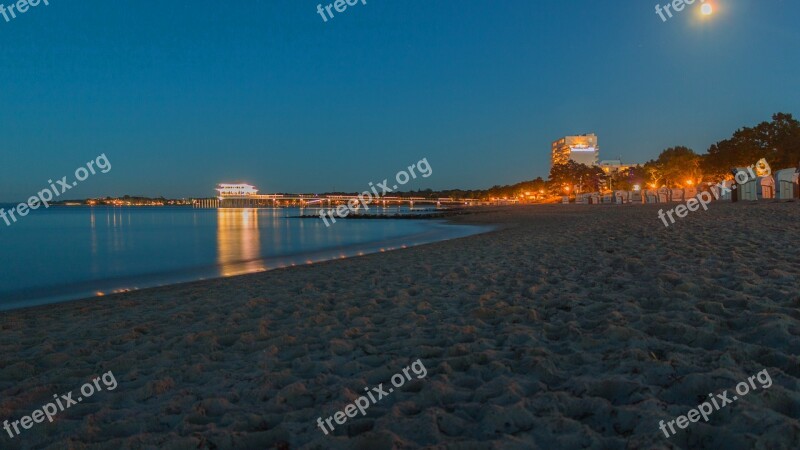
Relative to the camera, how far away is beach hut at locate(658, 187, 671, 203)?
4572 centimetres

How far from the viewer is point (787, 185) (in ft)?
83.5

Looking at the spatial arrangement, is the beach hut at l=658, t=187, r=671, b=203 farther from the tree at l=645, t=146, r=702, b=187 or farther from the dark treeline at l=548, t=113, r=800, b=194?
the tree at l=645, t=146, r=702, b=187

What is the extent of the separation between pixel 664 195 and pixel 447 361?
5010cm

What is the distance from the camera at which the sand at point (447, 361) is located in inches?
110

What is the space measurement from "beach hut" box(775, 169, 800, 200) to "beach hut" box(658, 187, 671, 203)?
19767 mm

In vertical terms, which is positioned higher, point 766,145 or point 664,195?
point 766,145

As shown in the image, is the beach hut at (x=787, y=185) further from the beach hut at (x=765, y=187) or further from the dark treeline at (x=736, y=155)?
the dark treeline at (x=736, y=155)

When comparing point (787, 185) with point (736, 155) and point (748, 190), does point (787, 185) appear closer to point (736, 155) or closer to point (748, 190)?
point (748, 190)

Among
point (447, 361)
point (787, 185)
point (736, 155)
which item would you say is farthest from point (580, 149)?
point (447, 361)

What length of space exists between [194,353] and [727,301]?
5.47 meters

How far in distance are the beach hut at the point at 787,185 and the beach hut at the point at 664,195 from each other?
19767 mm

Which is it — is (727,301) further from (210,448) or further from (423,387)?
(210,448)

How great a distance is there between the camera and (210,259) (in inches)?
763

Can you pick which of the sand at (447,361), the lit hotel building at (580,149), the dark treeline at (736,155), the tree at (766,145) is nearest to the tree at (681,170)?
the dark treeline at (736,155)
